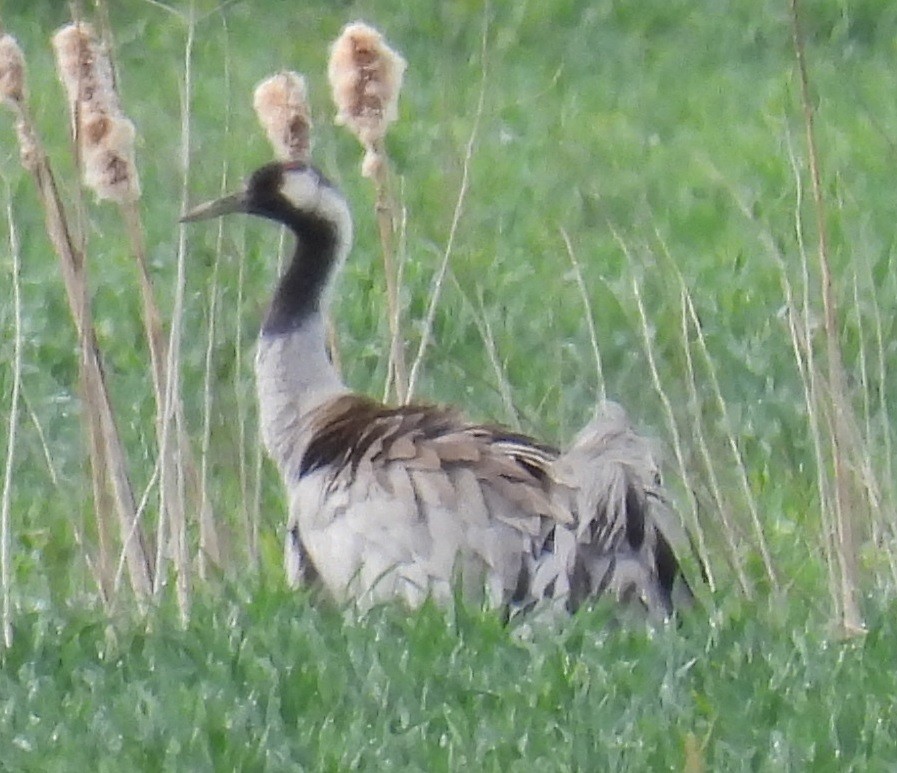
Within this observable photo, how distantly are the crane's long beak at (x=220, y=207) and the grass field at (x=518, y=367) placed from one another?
0.11 meters

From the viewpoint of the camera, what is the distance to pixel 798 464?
677cm

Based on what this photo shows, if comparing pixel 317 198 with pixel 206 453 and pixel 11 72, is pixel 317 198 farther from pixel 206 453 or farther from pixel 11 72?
pixel 11 72

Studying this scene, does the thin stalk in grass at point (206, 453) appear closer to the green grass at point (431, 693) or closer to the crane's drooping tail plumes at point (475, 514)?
the crane's drooping tail plumes at point (475, 514)

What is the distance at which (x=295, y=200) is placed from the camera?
5.55m

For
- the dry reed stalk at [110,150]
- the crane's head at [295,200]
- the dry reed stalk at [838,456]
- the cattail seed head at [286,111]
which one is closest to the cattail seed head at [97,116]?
the dry reed stalk at [110,150]

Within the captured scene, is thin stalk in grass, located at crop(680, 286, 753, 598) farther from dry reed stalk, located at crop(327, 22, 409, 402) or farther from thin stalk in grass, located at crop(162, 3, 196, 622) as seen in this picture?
thin stalk in grass, located at crop(162, 3, 196, 622)

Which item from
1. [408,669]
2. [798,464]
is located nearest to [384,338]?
[798,464]

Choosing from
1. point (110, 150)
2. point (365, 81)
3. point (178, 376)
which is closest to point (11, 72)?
point (110, 150)

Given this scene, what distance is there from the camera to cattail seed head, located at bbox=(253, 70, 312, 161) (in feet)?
17.0

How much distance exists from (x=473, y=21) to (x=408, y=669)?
7802 mm

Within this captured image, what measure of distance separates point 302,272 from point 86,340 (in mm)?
890

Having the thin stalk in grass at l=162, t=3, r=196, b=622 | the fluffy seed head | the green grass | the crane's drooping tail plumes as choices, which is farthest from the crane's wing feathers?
the fluffy seed head

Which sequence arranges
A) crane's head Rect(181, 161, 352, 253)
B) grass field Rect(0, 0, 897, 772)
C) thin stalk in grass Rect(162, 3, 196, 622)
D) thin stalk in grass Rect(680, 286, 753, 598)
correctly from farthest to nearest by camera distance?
crane's head Rect(181, 161, 352, 253), thin stalk in grass Rect(680, 286, 753, 598), thin stalk in grass Rect(162, 3, 196, 622), grass field Rect(0, 0, 897, 772)

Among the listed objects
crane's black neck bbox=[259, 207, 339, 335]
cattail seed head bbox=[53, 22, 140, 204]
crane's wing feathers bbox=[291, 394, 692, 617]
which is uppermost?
cattail seed head bbox=[53, 22, 140, 204]
